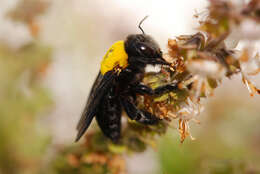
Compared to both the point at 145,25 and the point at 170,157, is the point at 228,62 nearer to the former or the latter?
the point at 170,157

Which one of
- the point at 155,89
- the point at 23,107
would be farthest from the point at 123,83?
the point at 23,107

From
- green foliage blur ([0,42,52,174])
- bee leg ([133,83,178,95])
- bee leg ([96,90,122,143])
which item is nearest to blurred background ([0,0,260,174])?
green foliage blur ([0,42,52,174])

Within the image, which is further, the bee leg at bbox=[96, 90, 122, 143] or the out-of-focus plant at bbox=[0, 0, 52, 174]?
the out-of-focus plant at bbox=[0, 0, 52, 174]

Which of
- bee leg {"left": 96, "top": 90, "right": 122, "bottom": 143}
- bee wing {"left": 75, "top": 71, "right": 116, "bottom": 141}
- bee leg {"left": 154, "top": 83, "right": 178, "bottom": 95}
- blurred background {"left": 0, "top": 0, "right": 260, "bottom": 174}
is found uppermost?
bee leg {"left": 154, "top": 83, "right": 178, "bottom": 95}

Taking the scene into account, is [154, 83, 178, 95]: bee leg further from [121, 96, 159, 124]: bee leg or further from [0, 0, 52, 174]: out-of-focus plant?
[0, 0, 52, 174]: out-of-focus plant

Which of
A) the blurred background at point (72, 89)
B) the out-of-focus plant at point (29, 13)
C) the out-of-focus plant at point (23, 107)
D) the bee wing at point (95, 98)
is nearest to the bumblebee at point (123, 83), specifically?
the bee wing at point (95, 98)

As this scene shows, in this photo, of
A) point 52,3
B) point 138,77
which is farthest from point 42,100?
point 138,77

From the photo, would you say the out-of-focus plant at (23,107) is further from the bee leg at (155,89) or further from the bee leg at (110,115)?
the bee leg at (155,89)
